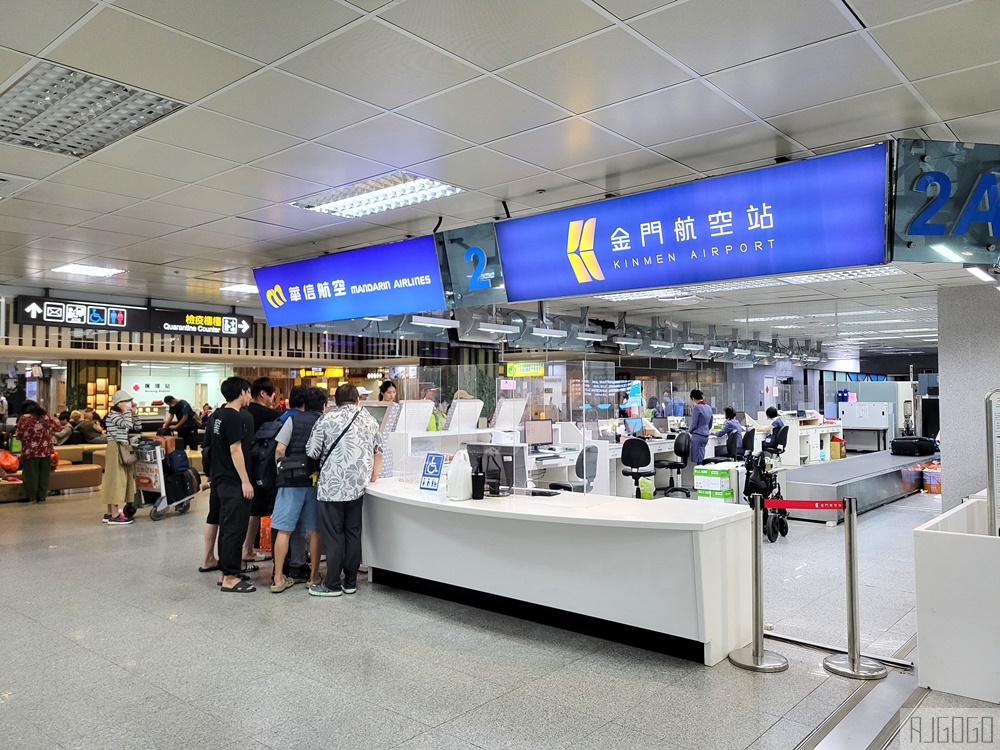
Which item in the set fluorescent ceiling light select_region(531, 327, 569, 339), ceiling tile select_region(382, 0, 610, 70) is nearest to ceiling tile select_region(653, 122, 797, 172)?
ceiling tile select_region(382, 0, 610, 70)

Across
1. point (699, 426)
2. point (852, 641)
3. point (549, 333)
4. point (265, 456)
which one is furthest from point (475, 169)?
point (699, 426)

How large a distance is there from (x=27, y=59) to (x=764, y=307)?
32.8 ft

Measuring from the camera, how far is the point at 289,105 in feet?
11.8

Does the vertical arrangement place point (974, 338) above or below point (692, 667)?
above

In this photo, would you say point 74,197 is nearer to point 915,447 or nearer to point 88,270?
point 88,270

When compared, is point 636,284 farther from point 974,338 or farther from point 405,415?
point 974,338

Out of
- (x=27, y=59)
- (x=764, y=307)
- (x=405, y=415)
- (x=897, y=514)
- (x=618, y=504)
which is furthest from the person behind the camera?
(x=764, y=307)

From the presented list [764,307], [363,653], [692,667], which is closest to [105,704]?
[363,653]

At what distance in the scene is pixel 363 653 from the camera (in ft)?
13.4

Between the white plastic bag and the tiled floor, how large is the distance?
800 mm

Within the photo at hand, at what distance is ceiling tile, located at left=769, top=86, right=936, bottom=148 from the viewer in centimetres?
360

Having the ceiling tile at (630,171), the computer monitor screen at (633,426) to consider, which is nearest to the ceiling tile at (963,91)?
the ceiling tile at (630,171)

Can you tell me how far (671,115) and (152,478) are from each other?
7517 millimetres

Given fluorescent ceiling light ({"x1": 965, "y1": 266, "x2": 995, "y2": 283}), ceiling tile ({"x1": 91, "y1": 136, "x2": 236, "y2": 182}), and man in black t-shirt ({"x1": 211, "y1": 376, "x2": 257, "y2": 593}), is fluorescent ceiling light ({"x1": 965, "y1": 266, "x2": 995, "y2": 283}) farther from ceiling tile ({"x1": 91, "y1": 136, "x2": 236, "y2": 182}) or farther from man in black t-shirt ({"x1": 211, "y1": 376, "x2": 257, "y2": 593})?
man in black t-shirt ({"x1": 211, "y1": 376, "x2": 257, "y2": 593})
